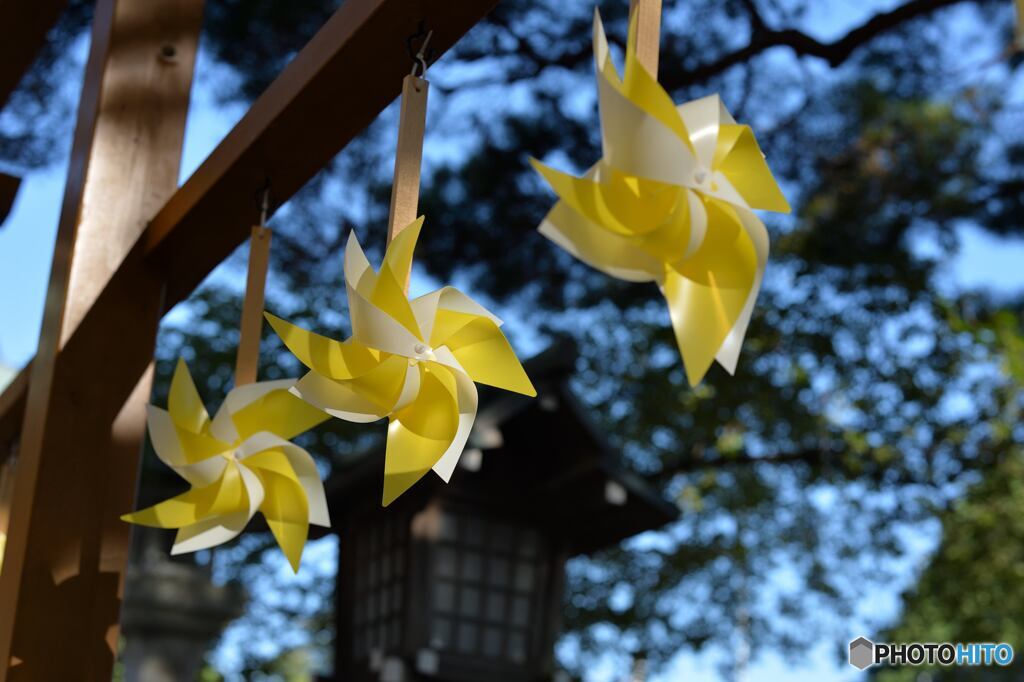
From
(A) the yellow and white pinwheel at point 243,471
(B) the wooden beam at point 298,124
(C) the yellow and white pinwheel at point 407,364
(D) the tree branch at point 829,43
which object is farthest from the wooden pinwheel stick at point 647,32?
(D) the tree branch at point 829,43

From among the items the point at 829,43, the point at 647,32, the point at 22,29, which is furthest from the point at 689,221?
the point at 829,43

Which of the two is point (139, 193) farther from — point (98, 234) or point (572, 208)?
point (572, 208)

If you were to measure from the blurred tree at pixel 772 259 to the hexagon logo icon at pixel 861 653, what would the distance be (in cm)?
243

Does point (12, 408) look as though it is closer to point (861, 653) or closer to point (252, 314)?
point (252, 314)

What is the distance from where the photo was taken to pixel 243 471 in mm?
1336

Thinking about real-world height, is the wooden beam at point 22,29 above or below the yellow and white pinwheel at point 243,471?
above

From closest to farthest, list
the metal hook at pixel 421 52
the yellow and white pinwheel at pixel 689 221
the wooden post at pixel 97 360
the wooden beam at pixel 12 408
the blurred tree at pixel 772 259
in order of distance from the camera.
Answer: the yellow and white pinwheel at pixel 689 221, the metal hook at pixel 421 52, the wooden post at pixel 97 360, the wooden beam at pixel 12 408, the blurred tree at pixel 772 259

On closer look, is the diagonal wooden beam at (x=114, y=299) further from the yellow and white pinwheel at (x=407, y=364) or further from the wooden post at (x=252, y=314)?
the yellow and white pinwheel at (x=407, y=364)

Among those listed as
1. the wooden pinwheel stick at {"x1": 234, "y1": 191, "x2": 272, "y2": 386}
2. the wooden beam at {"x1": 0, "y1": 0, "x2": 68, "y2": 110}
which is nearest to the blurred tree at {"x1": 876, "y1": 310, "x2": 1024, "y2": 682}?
the wooden beam at {"x1": 0, "y1": 0, "x2": 68, "y2": 110}

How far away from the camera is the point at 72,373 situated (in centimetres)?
161

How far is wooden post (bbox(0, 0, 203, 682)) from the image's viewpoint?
1.50 meters

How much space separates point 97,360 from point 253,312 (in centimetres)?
33

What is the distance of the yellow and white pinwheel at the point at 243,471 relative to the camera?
1336mm

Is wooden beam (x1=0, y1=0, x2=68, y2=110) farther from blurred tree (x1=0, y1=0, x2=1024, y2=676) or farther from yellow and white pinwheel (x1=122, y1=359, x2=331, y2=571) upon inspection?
blurred tree (x1=0, y1=0, x2=1024, y2=676)
